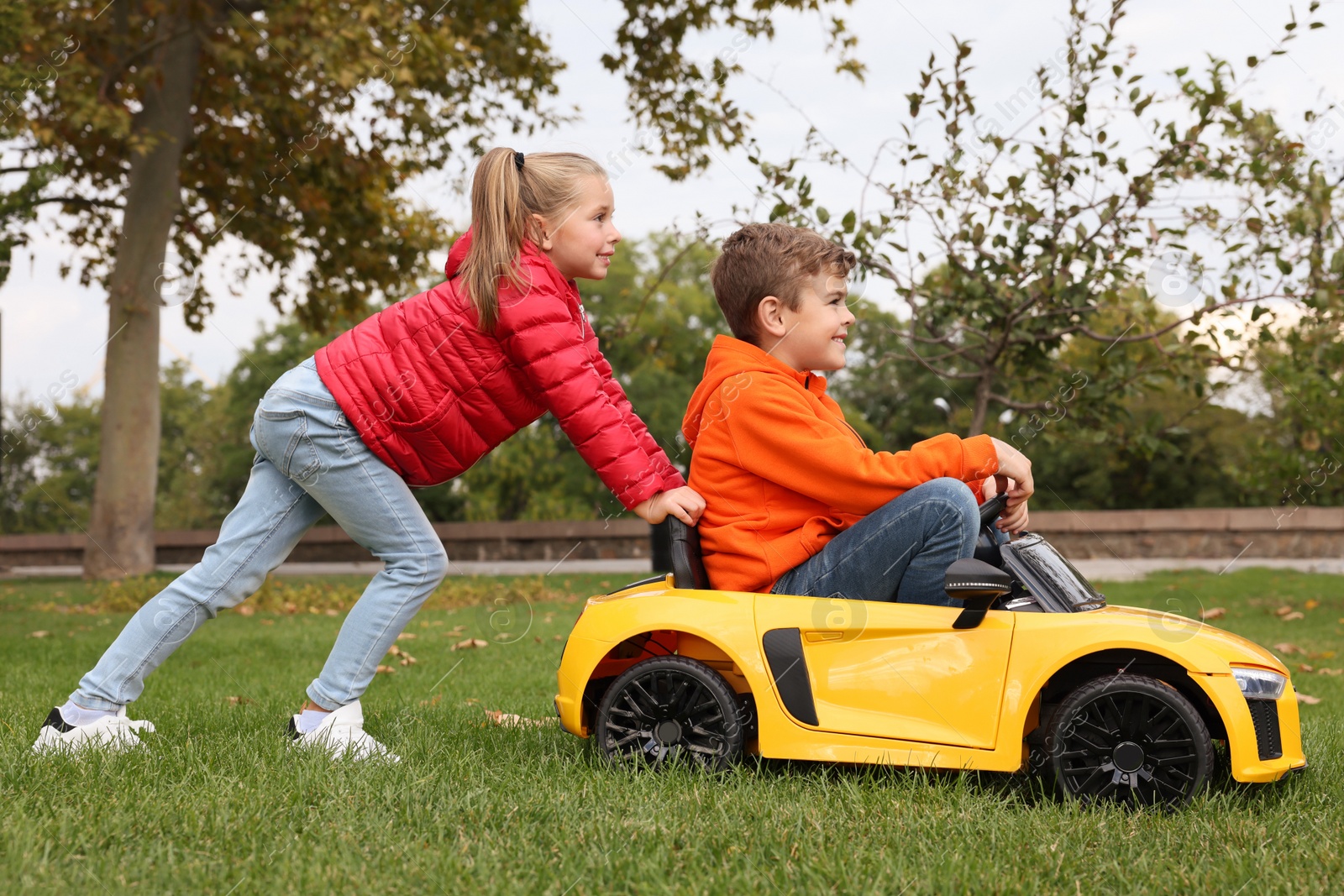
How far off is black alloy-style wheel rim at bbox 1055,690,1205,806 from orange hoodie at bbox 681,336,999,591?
2.13ft

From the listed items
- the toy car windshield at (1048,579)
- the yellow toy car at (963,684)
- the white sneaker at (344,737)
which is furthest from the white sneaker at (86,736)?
the toy car windshield at (1048,579)

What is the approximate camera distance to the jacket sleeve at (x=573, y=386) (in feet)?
9.46

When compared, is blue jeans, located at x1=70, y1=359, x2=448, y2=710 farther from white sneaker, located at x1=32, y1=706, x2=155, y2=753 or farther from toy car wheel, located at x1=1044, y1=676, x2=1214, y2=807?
toy car wheel, located at x1=1044, y1=676, x2=1214, y2=807

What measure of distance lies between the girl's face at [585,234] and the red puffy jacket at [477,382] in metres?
0.06

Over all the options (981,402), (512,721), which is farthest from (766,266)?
(981,402)

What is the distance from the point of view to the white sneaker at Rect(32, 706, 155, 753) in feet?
9.63

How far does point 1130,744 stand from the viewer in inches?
102

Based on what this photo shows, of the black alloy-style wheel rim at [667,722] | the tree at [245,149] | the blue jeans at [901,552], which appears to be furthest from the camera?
the tree at [245,149]

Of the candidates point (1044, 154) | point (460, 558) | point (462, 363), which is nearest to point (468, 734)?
point (462, 363)

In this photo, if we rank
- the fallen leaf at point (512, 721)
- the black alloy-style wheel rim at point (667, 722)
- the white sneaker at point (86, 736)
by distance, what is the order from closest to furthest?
1. the black alloy-style wheel rim at point (667, 722)
2. the white sneaker at point (86, 736)
3. the fallen leaf at point (512, 721)

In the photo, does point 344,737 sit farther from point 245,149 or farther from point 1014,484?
point 245,149

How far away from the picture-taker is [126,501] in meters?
12.6

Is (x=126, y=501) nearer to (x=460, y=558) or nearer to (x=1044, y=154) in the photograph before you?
(x=460, y=558)

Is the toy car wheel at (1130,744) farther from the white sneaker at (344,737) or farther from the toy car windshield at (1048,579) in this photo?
the white sneaker at (344,737)
